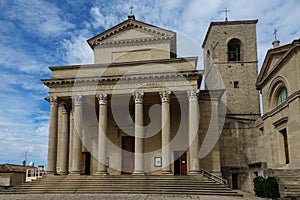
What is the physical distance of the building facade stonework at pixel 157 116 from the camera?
782 inches

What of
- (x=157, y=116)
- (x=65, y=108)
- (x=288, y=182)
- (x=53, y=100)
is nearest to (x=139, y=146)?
(x=157, y=116)

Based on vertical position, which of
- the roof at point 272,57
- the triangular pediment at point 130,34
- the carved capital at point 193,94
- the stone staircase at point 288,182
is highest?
the triangular pediment at point 130,34

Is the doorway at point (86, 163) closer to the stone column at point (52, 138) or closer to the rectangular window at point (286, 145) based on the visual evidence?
the stone column at point (52, 138)

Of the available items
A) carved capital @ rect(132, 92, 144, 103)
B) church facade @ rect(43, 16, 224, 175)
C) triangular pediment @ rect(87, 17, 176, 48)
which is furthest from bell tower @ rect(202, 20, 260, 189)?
carved capital @ rect(132, 92, 144, 103)

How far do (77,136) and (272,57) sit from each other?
558 inches

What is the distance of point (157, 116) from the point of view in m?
25.2

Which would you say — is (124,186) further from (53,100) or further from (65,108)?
(65,108)

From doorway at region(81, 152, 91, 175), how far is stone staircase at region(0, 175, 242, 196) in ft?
17.4

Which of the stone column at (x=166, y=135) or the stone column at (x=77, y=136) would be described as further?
the stone column at (x=77, y=136)

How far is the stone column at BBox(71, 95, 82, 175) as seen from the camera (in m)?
21.2

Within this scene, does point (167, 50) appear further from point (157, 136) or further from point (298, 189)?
point (298, 189)

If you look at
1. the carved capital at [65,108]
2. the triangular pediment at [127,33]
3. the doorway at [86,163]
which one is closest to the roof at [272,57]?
the triangular pediment at [127,33]

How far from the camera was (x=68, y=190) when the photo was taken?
18.6 m

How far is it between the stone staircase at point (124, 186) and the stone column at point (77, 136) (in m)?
1.13
